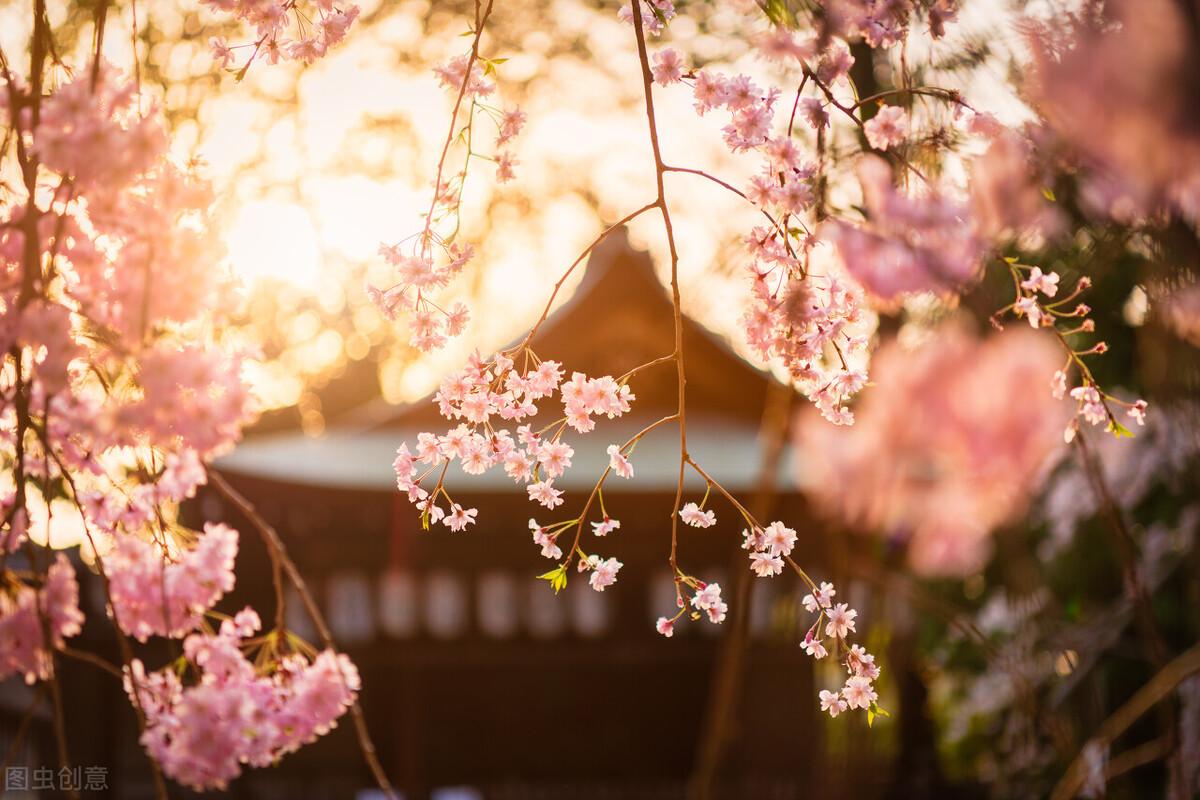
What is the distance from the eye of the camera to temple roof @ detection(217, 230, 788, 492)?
730 cm

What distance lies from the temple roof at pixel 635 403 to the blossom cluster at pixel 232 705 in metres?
4.89

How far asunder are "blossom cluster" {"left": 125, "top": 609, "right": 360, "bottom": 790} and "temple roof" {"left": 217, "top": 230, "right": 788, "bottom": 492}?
4891 millimetres

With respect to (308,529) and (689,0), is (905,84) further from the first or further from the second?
(308,529)

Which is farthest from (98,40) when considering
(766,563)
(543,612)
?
(543,612)

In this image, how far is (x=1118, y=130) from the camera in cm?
90

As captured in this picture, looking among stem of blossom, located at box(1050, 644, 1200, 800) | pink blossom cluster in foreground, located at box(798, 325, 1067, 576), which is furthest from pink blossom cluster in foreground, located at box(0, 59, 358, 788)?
stem of blossom, located at box(1050, 644, 1200, 800)

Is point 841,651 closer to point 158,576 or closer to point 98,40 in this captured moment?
point 158,576

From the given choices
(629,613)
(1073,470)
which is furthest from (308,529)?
(1073,470)

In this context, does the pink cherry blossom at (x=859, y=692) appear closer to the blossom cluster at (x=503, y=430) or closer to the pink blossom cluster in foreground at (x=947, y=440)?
the pink blossom cluster in foreground at (x=947, y=440)

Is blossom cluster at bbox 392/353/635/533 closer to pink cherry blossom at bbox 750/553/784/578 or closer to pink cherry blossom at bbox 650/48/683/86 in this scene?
pink cherry blossom at bbox 750/553/784/578

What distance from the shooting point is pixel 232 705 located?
180cm

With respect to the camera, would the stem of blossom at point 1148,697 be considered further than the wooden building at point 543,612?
No

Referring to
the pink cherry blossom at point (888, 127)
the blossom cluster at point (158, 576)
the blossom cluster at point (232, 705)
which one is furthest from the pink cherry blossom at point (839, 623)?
the blossom cluster at point (158, 576)

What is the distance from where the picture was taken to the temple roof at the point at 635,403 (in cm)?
730
